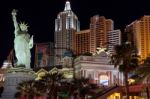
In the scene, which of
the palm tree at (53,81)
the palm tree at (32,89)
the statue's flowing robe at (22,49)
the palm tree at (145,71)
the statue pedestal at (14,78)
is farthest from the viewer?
the statue's flowing robe at (22,49)

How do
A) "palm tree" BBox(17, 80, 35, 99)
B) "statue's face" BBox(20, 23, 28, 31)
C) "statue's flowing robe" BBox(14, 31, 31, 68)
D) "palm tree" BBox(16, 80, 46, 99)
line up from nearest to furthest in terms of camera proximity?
"palm tree" BBox(16, 80, 46, 99)
"palm tree" BBox(17, 80, 35, 99)
"statue's flowing robe" BBox(14, 31, 31, 68)
"statue's face" BBox(20, 23, 28, 31)

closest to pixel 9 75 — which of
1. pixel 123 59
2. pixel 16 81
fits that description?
pixel 16 81

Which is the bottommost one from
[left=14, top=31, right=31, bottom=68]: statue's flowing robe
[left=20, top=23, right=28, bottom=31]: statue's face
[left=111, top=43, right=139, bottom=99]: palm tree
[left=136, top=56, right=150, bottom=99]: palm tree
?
[left=136, top=56, right=150, bottom=99]: palm tree

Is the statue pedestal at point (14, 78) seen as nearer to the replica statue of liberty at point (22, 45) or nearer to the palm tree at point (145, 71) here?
the replica statue of liberty at point (22, 45)

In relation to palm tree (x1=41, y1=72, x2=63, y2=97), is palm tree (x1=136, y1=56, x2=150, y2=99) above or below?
above

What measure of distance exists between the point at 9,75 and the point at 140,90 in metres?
40.0

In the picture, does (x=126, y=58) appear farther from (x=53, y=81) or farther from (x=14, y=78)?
(x=14, y=78)

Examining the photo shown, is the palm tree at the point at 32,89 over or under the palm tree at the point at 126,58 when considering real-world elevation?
under

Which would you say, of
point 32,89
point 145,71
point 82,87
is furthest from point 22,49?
point 145,71

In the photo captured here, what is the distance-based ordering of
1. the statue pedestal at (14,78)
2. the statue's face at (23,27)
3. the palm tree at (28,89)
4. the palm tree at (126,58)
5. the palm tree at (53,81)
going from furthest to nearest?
the statue's face at (23,27) → the statue pedestal at (14,78) → the palm tree at (28,89) → the palm tree at (53,81) → the palm tree at (126,58)

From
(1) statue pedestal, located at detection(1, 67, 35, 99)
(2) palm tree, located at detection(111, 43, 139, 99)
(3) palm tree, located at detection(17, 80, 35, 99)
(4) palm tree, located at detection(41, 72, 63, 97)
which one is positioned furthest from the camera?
(1) statue pedestal, located at detection(1, 67, 35, 99)

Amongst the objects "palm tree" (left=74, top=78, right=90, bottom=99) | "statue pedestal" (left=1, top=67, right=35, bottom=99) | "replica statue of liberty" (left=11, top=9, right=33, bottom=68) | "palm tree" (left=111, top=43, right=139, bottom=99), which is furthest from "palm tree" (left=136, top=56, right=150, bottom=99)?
"replica statue of liberty" (left=11, top=9, right=33, bottom=68)

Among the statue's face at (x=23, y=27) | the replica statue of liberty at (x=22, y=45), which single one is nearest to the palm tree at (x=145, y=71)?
the replica statue of liberty at (x=22, y=45)

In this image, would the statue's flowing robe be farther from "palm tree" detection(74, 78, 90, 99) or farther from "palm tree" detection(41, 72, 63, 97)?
"palm tree" detection(74, 78, 90, 99)
